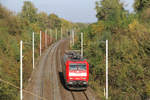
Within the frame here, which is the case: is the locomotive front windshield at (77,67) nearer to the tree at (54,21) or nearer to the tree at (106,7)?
the tree at (106,7)

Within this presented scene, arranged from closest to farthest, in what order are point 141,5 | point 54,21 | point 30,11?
point 141,5
point 30,11
point 54,21

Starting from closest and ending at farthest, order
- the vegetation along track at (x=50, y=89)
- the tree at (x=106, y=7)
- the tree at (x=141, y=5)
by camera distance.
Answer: the vegetation along track at (x=50, y=89), the tree at (x=141, y=5), the tree at (x=106, y=7)

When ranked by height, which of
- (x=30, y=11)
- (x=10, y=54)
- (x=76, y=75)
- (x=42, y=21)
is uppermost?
(x=30, y=11)

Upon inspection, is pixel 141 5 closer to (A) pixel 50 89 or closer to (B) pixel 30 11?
(A) pixel 50 89

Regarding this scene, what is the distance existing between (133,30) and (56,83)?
15.2 meters

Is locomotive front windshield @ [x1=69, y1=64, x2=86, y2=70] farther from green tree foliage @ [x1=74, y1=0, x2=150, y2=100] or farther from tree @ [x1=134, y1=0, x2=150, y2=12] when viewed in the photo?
tree @ [x1=134, y1=0, x2=150, y2=12]

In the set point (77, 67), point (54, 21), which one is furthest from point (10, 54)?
point (54, 21)

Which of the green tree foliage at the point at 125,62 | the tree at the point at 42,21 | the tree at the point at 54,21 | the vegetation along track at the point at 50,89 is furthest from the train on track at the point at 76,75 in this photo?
the tree at the point at 54,21

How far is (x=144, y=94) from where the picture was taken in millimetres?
22875

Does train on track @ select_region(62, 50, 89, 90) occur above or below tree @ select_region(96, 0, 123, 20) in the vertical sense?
below

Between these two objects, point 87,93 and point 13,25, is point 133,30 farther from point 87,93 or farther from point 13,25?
point 13,25

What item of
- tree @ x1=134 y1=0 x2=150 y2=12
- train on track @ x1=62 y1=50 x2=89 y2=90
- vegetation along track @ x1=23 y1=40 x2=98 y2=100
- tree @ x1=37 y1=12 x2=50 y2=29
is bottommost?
vegetation along track @ x1=23 y1=40 x2=98 y2=100

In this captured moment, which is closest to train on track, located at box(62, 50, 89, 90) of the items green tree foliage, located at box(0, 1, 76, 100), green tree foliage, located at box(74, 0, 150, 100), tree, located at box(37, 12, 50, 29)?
green tree foliage, located at box(74, 0, 150, 100)

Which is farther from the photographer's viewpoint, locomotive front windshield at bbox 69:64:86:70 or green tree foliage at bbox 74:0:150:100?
green tree foliage at bbox 74:0:150:100
